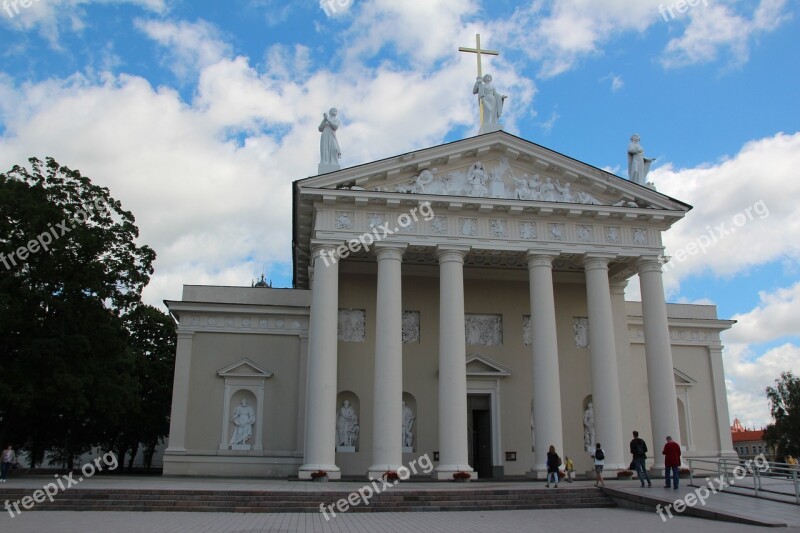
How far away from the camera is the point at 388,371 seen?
21.0 meters

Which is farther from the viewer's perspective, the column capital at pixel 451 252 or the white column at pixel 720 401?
the white column at pixel 720 401

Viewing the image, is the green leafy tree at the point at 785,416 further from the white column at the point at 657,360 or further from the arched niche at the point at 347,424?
the arched niche at the point at 347,424

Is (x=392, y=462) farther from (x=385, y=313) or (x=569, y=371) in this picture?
(x=569, y=371)

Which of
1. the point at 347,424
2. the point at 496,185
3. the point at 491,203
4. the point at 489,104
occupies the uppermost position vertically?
the point at 489,104

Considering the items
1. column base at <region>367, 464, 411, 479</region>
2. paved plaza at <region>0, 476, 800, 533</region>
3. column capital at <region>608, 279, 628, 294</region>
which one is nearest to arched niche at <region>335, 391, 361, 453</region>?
column base at <region>367, 464, 411, 479</region>

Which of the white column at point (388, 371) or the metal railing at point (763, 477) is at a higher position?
the white column at point (388, 371)

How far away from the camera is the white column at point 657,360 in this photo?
22.3 metres

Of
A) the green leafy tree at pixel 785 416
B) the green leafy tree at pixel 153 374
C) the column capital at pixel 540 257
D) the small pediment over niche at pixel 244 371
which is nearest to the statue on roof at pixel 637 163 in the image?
the column capital at pixel 540 257

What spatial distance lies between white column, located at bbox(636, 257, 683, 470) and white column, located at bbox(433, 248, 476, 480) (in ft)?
21.3

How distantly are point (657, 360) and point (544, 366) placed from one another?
4.12 meters

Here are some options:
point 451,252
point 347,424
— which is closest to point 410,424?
point 347,424

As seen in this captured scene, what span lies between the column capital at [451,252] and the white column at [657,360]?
6.54 meters

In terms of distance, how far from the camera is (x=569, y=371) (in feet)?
85.9

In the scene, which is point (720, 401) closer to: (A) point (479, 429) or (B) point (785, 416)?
(A) point (479, 429)
